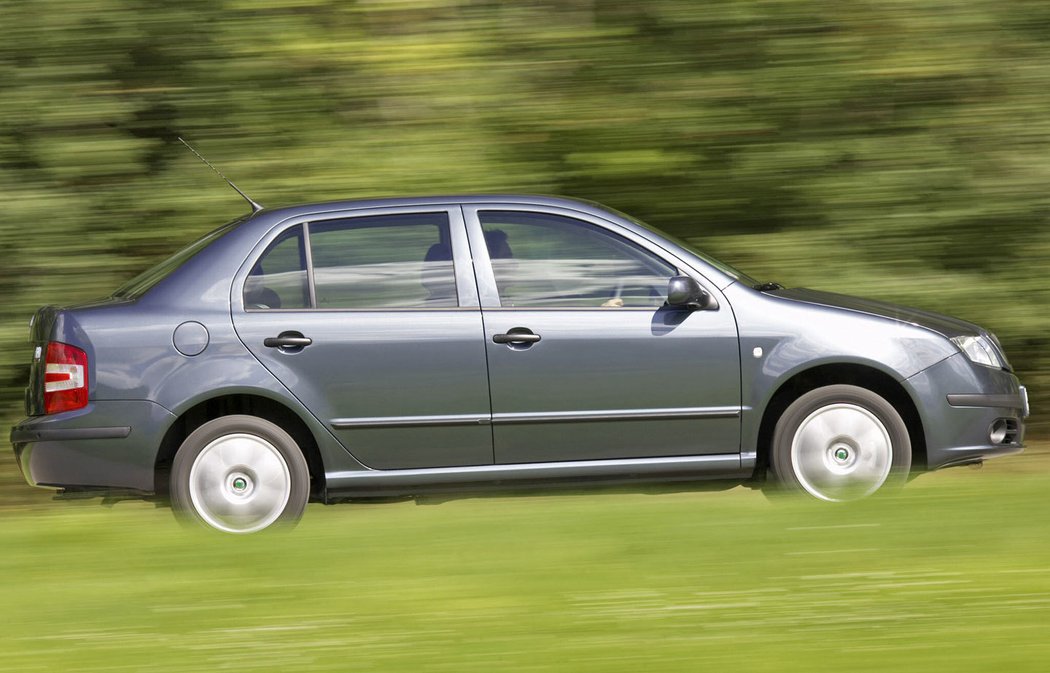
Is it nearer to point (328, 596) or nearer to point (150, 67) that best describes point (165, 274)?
point (328, 596)

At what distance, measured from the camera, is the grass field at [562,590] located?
3.50 meters

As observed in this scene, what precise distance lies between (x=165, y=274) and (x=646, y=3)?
13.2 ft

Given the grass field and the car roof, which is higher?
the car roof

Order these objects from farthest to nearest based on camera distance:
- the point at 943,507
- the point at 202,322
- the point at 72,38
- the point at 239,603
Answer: the point at 72,38, the point at 202,322, the point at 943,507, the point at 239,603

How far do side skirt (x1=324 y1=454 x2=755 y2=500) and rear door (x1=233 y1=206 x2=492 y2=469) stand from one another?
5cm

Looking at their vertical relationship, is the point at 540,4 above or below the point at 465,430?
above

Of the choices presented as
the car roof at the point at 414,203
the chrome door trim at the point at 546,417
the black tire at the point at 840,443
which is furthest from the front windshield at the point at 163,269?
the black tire at the point at 840,443

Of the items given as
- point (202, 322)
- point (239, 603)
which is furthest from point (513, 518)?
point (202, 322)

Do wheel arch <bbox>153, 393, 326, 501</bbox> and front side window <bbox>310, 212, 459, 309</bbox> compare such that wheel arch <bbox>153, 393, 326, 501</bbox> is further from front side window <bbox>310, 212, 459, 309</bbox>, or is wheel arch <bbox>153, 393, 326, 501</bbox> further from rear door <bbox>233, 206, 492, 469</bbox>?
front side window <bbox>310, 212, 459, 309</bbox>

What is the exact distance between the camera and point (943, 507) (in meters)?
5.00

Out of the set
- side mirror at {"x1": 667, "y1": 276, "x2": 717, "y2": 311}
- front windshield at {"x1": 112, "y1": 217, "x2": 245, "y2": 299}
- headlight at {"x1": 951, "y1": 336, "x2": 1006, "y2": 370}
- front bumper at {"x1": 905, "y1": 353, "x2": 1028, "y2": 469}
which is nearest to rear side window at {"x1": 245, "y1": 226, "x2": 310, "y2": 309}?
front windshield at {"x1": 112, "y1": 217, "x2": 245, "y2": 299}

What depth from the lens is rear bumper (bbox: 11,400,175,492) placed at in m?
5.83

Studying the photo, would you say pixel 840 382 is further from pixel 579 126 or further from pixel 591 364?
pixel 579 126

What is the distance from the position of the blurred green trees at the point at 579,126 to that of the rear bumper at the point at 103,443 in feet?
9.49
